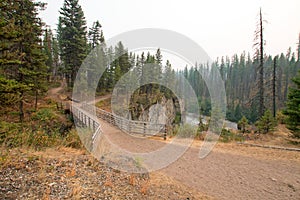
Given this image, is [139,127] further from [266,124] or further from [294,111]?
[266,124]

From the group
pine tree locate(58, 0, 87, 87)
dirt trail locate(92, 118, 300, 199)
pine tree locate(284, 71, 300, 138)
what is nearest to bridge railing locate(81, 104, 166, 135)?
dirt trail locate(92, 118, 300, 199)

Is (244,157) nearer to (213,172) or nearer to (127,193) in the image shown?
(213,172)

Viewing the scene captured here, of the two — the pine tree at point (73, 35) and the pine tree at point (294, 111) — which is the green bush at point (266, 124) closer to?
the pine tree at point (294, 111)

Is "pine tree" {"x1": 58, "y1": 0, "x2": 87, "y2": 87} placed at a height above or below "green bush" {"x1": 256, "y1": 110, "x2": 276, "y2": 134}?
above

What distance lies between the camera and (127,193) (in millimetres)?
3896

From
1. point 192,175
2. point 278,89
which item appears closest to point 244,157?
point 192,175

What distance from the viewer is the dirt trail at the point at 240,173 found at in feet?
14.7

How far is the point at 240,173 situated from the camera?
5.60 metres

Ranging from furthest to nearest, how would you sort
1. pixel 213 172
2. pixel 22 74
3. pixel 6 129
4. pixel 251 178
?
pixel 22 74 < pixel 6 129 < pixel 213 172 < pixel 251 178

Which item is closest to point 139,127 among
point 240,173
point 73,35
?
point 240,173

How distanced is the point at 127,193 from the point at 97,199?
713 mm

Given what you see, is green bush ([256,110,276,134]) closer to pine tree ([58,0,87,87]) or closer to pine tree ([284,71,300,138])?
pine tree ([284,71,300,138])

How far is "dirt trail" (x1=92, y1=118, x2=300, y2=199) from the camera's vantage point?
4.48m

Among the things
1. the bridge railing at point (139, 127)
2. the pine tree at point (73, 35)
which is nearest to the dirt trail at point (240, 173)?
the bridge railing at point (139, 127)
